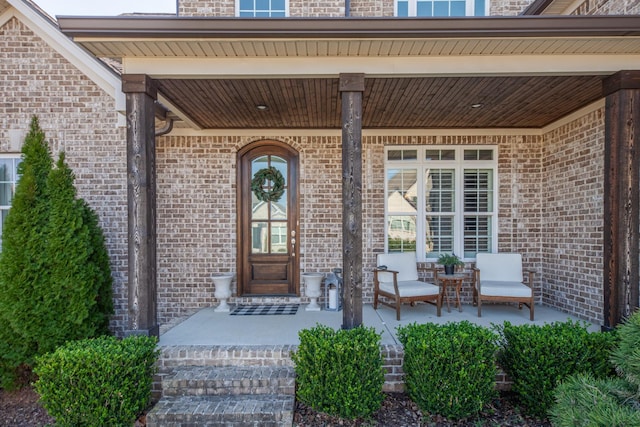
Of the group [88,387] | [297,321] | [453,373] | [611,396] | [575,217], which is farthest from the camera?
[575,217]

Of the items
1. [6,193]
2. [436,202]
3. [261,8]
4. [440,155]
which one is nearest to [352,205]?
[436,202]

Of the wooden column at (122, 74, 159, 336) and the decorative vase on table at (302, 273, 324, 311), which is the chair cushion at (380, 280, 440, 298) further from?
the wooden column at (122, 74, 159, 336)

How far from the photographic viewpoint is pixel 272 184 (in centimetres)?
557

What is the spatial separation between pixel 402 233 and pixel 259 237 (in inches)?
89.6

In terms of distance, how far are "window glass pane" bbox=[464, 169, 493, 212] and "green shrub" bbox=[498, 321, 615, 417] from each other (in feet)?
9.21

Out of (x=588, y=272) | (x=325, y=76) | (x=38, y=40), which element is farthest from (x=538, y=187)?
(x=38, y=40)

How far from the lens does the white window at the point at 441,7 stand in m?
4.98

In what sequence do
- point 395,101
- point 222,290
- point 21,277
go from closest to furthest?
point 21,277, point 395,101, point 222,290

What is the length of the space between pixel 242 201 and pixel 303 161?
1.15 m

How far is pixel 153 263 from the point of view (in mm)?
3600

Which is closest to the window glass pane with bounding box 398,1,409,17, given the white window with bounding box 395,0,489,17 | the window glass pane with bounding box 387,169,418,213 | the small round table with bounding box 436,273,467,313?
the white window with bounding box 395,0,489,17

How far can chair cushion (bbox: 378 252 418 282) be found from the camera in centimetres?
512

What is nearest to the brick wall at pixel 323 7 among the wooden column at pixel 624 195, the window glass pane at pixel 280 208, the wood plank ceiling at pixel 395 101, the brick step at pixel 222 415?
the wood plank ceiling at pixel 395 101

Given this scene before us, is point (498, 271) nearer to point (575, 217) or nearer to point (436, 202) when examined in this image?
point (575, 217)
